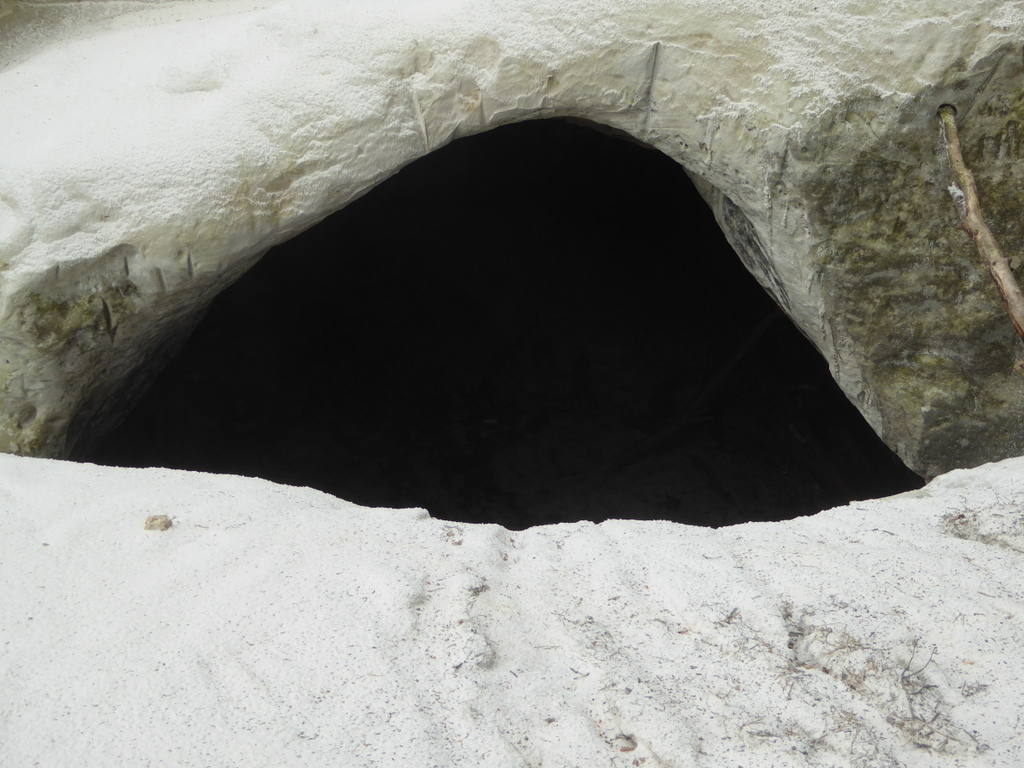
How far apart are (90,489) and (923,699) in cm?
131

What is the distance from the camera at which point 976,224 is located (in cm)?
171

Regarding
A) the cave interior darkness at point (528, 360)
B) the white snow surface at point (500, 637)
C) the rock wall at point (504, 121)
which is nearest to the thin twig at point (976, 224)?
the rock wall at point (504, 121)

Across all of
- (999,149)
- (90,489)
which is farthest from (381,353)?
(999,149)

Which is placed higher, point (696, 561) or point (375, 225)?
point (696, 561)

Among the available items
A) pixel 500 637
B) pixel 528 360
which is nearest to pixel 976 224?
pixel 500 637

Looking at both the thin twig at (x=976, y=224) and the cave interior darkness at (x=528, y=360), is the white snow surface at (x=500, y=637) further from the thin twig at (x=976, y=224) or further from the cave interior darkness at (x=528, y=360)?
the cave interior darkness at (x=528, y=360)

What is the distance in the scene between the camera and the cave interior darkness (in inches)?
130

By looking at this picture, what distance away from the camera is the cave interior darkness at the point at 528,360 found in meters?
3.29

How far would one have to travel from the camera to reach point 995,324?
1.87m

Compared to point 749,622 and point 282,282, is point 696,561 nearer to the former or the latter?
point 749,622

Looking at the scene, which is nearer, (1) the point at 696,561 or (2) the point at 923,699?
(2) the point at 923,699

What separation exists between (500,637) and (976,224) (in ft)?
4.30

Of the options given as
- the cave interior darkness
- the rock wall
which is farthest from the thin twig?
the cave interior darkness

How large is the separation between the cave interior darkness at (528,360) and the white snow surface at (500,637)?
74.2 inches
